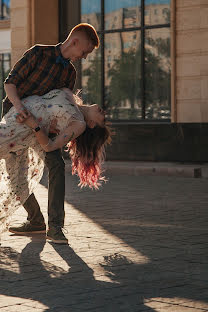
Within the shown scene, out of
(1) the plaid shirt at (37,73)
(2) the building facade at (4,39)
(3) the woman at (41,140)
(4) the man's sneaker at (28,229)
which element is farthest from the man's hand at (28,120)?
(2) the building facade at (4,39)

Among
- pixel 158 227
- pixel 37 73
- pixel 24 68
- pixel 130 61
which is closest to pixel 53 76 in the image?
pixel 37 73

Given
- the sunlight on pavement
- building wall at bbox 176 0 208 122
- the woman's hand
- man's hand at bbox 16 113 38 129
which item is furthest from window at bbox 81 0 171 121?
the sunlight on pavement

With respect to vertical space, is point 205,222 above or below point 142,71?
below

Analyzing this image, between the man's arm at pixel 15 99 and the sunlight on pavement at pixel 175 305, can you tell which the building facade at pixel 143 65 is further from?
the sunlight on pavement at pixel 175 305

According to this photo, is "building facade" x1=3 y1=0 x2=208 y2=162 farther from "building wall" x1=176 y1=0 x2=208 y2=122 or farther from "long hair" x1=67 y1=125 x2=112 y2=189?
"long hair" x1=67 y1=125 x2=112 y2=189

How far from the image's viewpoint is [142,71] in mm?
19516

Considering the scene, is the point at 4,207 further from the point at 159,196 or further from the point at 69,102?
the point at 159,196

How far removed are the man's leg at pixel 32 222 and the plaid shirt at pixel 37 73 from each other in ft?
3.14

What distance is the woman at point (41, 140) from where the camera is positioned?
20.7 feet

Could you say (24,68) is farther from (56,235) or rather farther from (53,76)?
(56,235)

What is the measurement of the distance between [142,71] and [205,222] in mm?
11748

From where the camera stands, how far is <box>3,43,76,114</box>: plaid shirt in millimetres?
6496

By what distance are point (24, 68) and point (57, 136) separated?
2.03 ft

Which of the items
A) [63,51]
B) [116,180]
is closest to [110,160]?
[116,180]
